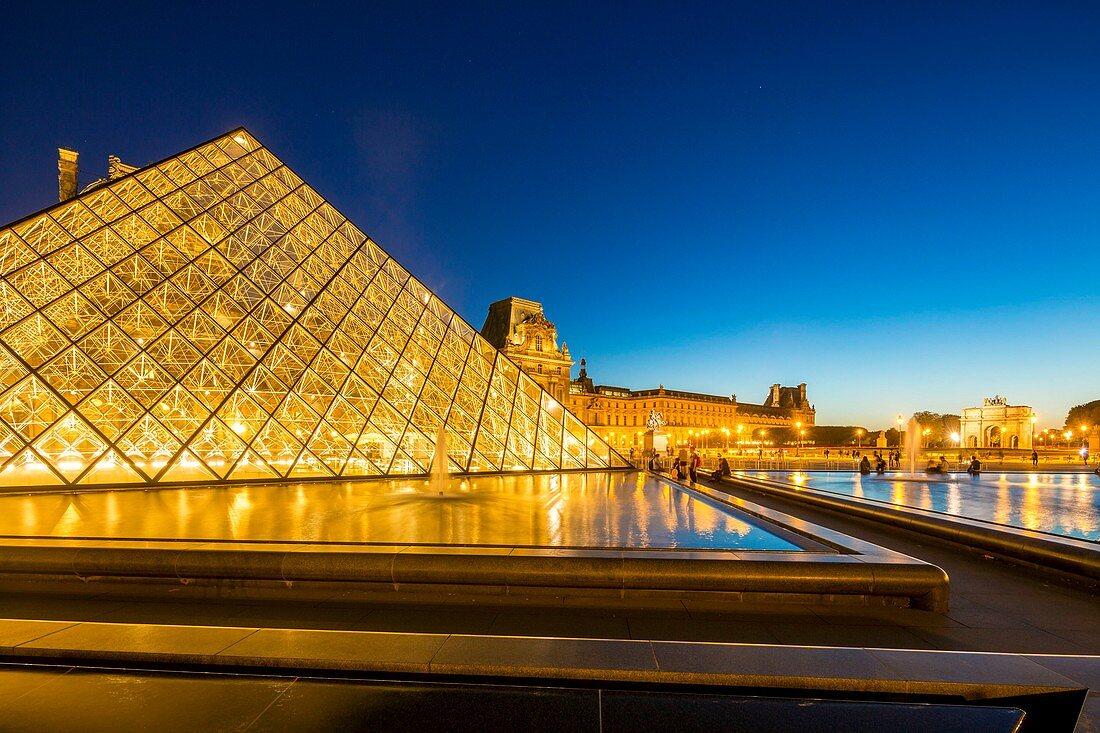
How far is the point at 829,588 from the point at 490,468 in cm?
1491

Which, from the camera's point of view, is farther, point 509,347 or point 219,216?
point 509,347

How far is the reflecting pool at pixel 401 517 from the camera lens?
686 centimetres

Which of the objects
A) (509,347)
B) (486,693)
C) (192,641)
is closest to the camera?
(486,693)

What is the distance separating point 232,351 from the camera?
1705 centimetres

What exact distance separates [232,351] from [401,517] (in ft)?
36.9

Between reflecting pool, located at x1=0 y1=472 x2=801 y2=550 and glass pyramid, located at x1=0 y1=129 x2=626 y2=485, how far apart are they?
2.32 metres

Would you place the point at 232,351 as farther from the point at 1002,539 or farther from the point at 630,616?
the point at 1002,539

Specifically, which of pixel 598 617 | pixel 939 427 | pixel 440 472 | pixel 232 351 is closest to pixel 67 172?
pixel 232 351

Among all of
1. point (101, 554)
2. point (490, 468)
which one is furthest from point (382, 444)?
point (101, 554)

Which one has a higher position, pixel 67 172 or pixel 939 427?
pixel 67 172

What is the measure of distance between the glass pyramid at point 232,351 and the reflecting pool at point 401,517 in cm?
232

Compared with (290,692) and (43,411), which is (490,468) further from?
(290,692)

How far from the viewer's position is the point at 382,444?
17953 millimetres

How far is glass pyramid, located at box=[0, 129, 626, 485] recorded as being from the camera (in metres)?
14.6
